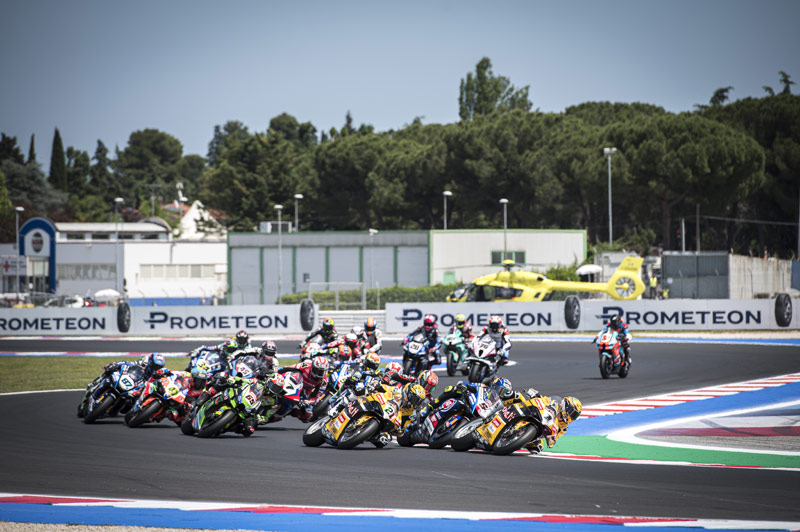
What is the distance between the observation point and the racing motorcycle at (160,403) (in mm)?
16594

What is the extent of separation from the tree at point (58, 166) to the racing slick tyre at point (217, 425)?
136417mm

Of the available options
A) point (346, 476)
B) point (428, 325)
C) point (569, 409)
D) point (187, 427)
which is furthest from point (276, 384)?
point (428, 325)

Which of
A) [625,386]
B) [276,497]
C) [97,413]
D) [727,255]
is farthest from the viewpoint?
[727,255]

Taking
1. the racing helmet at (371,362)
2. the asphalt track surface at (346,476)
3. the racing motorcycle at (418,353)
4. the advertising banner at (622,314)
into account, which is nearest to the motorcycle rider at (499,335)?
the racing motorcycle at (418,353)

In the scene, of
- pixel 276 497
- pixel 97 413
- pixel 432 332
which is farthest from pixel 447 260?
pixel 276 497

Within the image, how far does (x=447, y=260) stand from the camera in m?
64.9

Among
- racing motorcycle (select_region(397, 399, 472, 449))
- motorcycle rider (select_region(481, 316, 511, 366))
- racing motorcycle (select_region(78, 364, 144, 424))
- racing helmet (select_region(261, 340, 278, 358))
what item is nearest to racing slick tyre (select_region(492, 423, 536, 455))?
racing motorcycle (select_region(397, 399, 472, 449))

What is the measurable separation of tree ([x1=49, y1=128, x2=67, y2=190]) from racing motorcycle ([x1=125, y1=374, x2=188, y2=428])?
134 meters

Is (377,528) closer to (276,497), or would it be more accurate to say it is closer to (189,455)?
(276,497)

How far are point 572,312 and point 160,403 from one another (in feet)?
92.5

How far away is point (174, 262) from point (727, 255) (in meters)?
46.7

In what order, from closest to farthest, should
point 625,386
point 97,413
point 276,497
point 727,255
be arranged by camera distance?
point 276,497, point 97,413, point 625,386, point 727,255

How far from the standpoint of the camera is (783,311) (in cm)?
4066

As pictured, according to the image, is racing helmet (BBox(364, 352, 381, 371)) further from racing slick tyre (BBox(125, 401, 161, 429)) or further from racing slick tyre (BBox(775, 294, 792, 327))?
racing slick tyre (BBox(775, 294, 792, 327))
